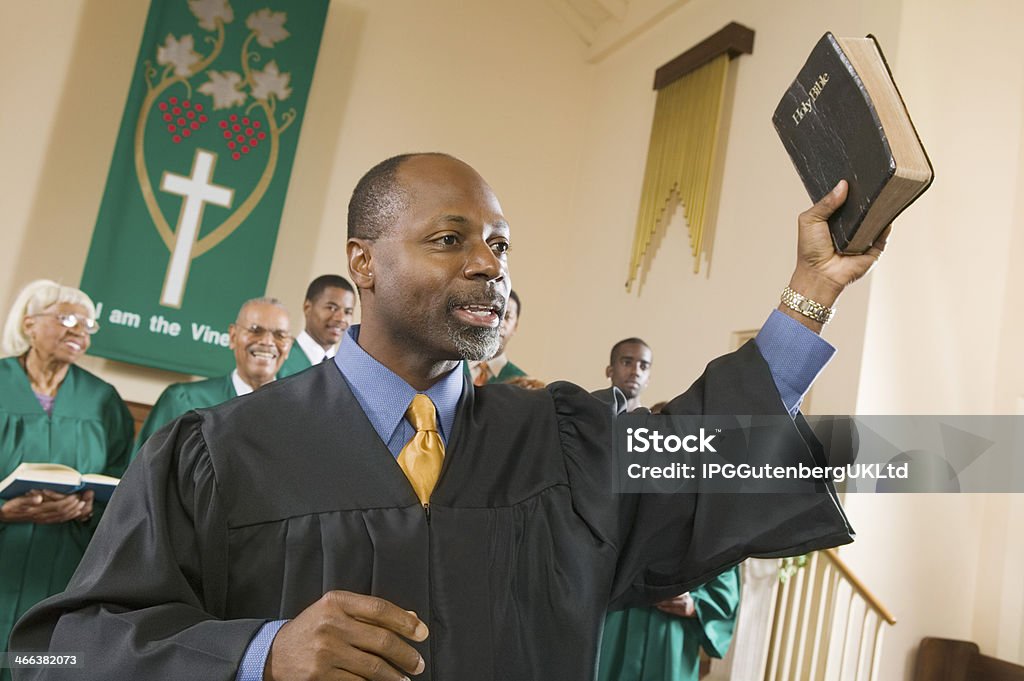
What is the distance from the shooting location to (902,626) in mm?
6027

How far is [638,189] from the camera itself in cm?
864

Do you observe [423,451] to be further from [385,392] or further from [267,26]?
[267,26]

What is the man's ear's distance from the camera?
189 cm

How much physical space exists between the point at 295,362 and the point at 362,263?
354cm

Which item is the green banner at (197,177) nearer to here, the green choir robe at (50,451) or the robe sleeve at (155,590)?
the green choir robe at (50,451)

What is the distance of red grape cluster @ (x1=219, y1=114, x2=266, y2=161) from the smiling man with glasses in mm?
3687

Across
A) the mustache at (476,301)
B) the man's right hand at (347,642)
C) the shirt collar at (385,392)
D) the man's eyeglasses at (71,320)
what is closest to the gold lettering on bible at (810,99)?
the mustache at (476,301)

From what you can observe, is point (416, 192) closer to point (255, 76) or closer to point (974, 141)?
point (974, 141)

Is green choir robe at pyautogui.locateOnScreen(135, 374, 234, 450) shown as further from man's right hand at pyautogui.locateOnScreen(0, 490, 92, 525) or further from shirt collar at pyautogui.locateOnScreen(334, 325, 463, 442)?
shirt collar at pyautogui.locateOnScreen(334, 325, 463, 442)

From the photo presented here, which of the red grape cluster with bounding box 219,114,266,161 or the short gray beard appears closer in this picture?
the short gray beard

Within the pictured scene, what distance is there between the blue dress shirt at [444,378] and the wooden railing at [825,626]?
13.7 ft

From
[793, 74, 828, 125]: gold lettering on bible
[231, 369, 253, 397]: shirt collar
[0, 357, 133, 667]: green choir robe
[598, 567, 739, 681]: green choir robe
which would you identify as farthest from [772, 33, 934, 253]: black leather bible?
[231, 369, 253, 397]: shirt collar

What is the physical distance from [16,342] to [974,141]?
5765 millimetres

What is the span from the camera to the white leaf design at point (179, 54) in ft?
25.8
